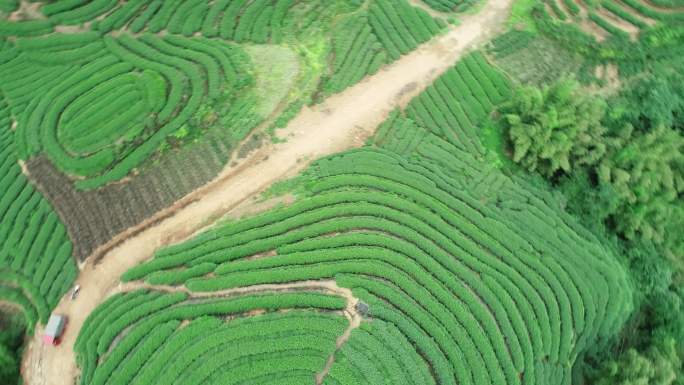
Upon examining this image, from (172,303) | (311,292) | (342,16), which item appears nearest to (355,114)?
(342,16)

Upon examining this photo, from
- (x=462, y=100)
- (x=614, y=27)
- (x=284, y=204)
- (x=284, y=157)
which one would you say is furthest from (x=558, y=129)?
(x=284, y=204)

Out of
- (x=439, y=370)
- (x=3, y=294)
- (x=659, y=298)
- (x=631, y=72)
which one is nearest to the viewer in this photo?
(x=439, y=370)

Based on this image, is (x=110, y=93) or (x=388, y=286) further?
(x=110, y=93)

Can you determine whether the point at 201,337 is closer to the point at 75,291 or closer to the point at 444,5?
the point at 75,291

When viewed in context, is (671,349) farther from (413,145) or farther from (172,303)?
(172,303)

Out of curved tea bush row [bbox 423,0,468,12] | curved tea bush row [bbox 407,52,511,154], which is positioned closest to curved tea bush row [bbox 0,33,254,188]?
curved tea bush row [bbox 407,52,511,154]

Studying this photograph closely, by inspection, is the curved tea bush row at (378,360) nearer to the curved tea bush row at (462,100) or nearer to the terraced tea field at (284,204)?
the terraced tea field at (284,204)
